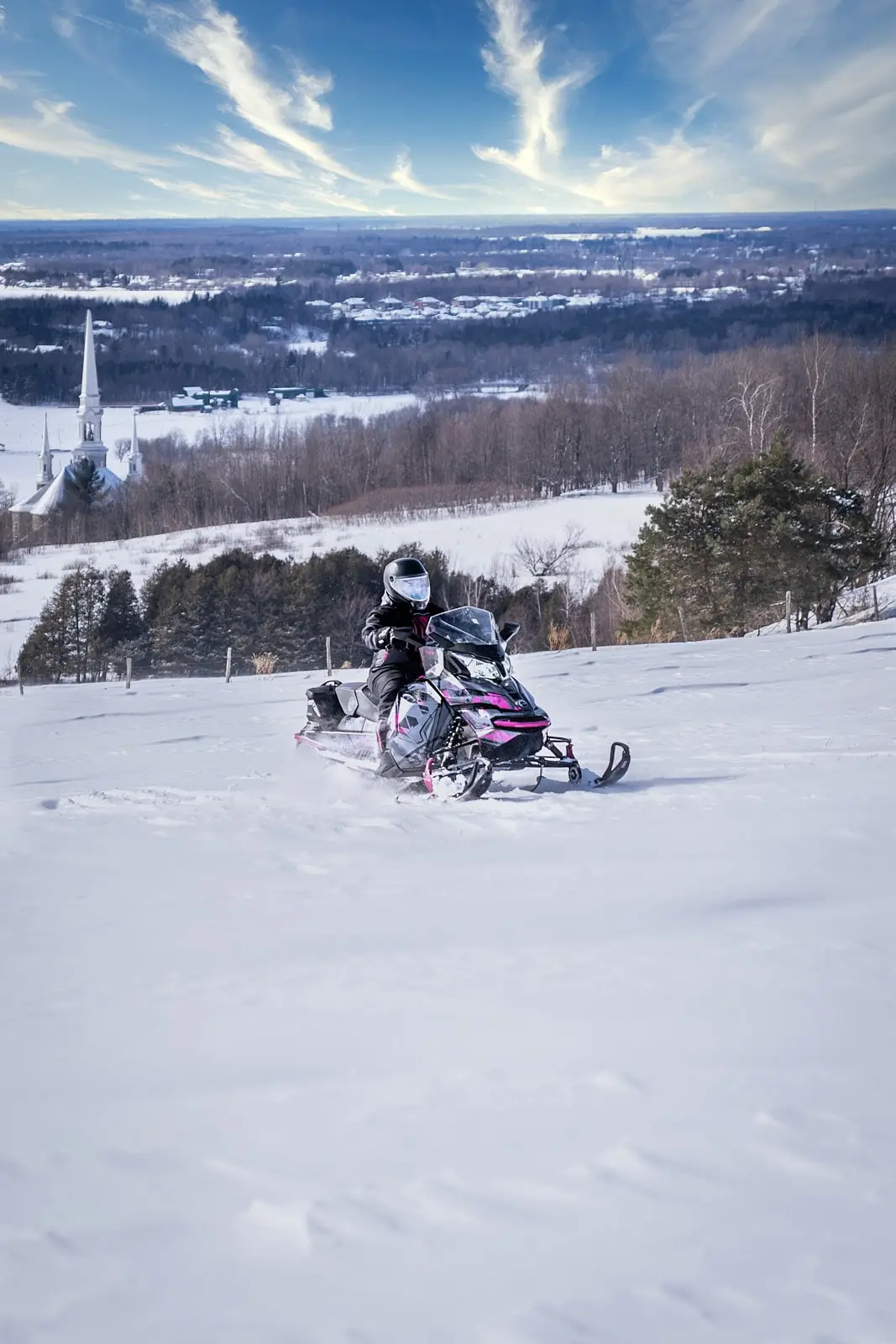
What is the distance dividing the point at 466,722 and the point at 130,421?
155995 mm

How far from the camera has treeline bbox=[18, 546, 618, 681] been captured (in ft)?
138

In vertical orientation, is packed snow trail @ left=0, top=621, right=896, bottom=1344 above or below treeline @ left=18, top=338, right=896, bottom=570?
below

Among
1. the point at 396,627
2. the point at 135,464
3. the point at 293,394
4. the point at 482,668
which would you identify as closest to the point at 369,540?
the point at 135,464

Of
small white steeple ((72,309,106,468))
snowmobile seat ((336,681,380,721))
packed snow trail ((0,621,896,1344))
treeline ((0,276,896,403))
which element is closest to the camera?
packed snow trail ((0,621,896,1344))

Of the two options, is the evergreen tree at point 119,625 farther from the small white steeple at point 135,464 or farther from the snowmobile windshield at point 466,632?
the small white steeple at point 135,464

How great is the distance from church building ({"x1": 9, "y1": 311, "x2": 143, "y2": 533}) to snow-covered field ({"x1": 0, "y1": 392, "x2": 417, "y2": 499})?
438cm

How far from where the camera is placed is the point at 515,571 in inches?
2253

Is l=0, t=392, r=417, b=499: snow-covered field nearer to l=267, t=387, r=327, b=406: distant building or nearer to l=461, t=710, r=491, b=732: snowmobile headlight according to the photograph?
l=267, t=387, r=327, b=406: distant building

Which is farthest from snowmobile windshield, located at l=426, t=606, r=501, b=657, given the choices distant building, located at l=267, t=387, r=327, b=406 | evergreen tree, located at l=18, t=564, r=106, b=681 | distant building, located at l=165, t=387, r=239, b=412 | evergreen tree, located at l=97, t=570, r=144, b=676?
distant building, located at l=267, t=387, r=327, b=406

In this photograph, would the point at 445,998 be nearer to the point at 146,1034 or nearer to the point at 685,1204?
the point at 146,1034

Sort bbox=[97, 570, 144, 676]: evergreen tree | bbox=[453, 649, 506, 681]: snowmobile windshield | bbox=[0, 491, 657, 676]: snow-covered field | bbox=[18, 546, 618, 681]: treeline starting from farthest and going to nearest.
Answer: bbox=[0, 491, 657, 676]: snow-covered field
bbox=[97, 570, 144, 676]: evergreen tree
bbox=[18, 546, 618, 681]: treeline
bbox=[453, 649, 506, 681]: snowmobile windshield

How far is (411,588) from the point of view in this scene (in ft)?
28.9

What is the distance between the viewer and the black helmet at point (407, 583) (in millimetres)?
8805

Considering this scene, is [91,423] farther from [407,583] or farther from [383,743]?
[383,743]
